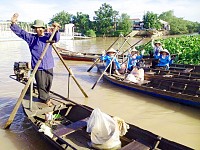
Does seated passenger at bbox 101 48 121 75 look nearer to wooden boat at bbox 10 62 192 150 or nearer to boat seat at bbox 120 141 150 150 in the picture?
wooden boat at bbox 10 62 192 150

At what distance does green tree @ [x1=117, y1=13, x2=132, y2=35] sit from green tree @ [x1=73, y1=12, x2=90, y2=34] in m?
6.83

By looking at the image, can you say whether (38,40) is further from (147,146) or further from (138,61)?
(138,61)

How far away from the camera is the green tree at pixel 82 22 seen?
49125mm

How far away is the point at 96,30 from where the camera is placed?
162 feet

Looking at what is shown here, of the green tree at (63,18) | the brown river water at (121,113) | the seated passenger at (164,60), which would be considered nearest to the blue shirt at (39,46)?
the brown river water at (121,113)

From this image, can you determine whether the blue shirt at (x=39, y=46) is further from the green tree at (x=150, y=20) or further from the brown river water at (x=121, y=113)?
the green tree at (x=150, y=20)

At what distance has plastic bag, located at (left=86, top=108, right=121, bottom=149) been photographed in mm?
3516

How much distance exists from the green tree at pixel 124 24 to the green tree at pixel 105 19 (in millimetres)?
1699

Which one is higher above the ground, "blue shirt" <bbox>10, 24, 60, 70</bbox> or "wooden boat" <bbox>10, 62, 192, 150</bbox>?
"blue shirt" <bbox>10, 24, 60, 70</bbox>

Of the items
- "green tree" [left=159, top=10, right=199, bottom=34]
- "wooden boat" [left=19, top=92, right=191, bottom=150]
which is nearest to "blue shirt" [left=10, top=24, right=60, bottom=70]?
"wooden boat" [left=19, top=92, right=191, bottom=150]

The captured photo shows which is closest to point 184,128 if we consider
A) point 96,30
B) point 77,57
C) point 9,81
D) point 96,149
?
point 96,149

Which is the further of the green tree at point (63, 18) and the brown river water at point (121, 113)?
the green tree at point (63, 18)

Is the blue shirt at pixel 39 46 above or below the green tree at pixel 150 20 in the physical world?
below

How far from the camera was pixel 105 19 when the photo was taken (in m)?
48.8
